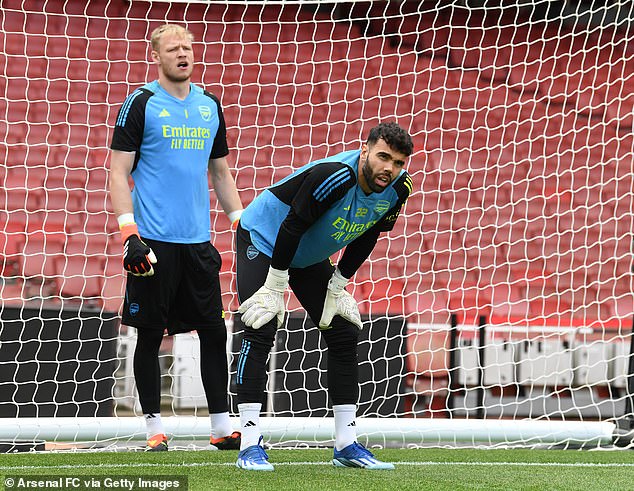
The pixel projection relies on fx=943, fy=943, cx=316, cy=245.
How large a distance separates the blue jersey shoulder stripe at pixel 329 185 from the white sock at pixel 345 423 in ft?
2.79

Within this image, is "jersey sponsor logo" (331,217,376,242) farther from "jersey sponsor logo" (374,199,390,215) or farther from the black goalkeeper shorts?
the black goalkeeper shorts

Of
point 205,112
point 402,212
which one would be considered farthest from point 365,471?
point 402,212

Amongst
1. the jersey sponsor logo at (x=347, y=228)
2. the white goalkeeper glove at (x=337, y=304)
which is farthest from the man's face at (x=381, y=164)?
the white goalkeeper glove at (x=337, y=304)

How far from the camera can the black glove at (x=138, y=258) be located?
11.8ft

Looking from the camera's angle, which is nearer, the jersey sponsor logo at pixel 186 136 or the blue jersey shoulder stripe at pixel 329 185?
the blue jersey shoulder stripe at pixel 329 185

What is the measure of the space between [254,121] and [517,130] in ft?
7.95

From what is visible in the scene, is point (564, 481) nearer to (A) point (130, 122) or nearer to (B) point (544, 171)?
(A) point (130, 122)

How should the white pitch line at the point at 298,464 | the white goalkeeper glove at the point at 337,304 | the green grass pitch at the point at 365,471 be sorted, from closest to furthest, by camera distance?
the green grass pitch at the point at 365,471 < the white goalkeeper glove at the point at 337,304 < the white pitch line at the point at 298,464

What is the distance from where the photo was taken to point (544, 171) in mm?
8211

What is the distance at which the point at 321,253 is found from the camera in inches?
140

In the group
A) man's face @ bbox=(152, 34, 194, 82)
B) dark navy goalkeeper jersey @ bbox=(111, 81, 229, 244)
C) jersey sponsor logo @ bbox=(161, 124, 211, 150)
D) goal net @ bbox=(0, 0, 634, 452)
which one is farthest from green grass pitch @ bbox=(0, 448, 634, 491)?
man's face @ bbox=(152, 34, 194, 82)

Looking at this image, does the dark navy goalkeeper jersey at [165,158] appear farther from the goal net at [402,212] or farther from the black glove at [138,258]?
the goal net at [402,212]

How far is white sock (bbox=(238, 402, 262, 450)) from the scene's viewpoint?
3426mm

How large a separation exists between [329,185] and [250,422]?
2.99 feet
